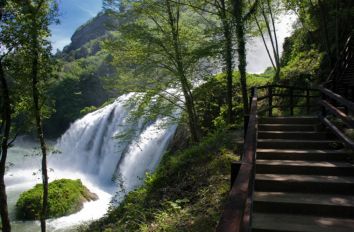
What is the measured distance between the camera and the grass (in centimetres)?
603

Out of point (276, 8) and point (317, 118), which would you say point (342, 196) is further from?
point (276, 8)

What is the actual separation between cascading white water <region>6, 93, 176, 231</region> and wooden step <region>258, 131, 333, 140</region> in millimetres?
8995

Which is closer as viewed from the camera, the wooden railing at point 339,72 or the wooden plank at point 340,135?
the wooden plank at point 340,135

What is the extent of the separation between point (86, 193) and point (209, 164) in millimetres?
16290

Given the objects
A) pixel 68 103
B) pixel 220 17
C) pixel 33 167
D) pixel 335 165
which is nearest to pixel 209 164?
pixel 335 165

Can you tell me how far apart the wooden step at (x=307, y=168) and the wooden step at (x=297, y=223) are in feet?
4.48

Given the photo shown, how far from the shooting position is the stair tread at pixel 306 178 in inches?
207

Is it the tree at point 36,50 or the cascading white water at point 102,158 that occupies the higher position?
the tree at point 36,50

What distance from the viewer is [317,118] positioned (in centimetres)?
848

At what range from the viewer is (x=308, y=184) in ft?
→ 17.2

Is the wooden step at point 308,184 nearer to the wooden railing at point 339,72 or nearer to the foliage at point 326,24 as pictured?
the wooden railing at point 339,72

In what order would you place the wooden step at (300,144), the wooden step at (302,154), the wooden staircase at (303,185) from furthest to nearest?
1. the wooden step at (300,144)
2. the wooden step at (302,154)
3. the wooden staircase at (303,185)

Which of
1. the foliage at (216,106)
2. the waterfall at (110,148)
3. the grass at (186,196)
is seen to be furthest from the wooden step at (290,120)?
the waterfall at (110,148)

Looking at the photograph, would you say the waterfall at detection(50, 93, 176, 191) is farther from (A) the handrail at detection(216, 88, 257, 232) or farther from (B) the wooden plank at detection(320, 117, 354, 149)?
(A) the handrail at detection(216, 88, 257, 232)
